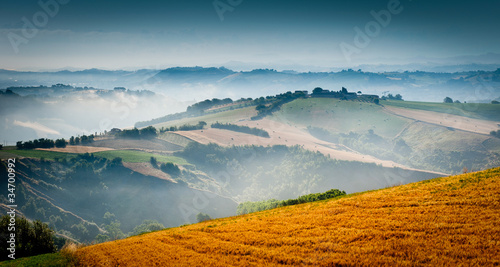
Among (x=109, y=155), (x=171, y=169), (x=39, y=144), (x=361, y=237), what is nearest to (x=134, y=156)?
(x=109, y=155)

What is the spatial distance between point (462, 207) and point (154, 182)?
158 metres

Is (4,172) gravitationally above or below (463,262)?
below

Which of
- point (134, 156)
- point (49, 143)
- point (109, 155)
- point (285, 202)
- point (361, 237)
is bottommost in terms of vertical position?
Answer: point (134, 156)

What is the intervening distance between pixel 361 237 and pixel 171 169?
552 ft

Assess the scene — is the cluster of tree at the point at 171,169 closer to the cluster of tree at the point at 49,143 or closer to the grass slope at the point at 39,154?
the grass slope at the point at 39,154

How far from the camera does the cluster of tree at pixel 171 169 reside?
174750 millimetres

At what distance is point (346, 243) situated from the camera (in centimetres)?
2067

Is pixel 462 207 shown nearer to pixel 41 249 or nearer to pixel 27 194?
pixel 41 249

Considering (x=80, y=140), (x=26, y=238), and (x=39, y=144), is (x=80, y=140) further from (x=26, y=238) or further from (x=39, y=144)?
(x=26, y=238)

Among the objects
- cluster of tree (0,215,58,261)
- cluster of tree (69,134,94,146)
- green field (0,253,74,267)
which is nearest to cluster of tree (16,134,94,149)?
cluster of tree (69,134,94,146)

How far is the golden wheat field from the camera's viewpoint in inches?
707

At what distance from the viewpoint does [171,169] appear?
17688 cm

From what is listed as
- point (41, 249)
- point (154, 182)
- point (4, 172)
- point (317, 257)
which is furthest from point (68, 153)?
point (317, 257)

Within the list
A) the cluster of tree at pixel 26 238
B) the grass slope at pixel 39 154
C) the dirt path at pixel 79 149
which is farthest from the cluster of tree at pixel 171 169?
the cluster of tree at pixel 26 238
